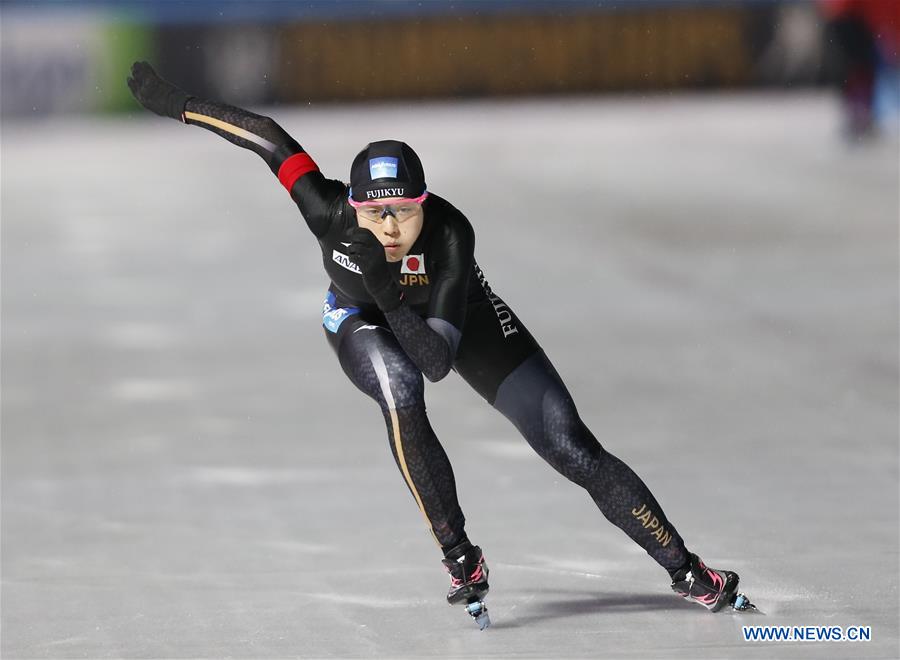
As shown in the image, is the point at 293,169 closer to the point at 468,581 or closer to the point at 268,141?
the point at 268,141

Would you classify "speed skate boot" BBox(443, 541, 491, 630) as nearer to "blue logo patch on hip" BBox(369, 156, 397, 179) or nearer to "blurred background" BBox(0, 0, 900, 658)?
"blurred background" BBox(0, 0, 900, 658)

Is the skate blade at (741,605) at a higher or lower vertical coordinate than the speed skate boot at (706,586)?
lower

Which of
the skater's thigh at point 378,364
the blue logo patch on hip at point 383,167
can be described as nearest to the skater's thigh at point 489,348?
the skater's thigh at point 378,364

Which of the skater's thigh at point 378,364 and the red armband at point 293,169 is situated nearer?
the skater's thigh at point 378,364

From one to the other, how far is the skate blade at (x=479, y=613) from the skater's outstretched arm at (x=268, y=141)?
1260 mm

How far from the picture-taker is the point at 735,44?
2425cm

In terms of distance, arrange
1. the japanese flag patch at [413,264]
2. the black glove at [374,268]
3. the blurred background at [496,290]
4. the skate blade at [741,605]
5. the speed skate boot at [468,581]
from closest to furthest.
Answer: the black glove at [374,268]
the japanese flag patch at [413,264]
the speed skate boot at [468,581]
the skate blade at [741,605]
the blurred background at [496,290]

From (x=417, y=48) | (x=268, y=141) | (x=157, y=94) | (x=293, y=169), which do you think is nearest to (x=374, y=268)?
(x=293, y=169)

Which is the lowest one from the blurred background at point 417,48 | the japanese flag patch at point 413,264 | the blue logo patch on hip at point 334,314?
the blue logo patch on hip at point 334,314

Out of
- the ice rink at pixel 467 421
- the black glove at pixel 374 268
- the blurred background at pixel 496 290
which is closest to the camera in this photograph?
the black glove at pixel 374 268

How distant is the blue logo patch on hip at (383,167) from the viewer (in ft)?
16.1

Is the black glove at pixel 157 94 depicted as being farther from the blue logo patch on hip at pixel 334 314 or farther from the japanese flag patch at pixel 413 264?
the japanese flag patch at pixel 413 264

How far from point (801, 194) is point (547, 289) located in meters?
5.06

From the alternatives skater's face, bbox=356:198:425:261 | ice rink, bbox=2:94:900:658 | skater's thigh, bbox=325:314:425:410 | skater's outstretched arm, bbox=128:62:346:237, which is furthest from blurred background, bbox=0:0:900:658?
skater's outstretched arm, bbox=128:62:346:237
